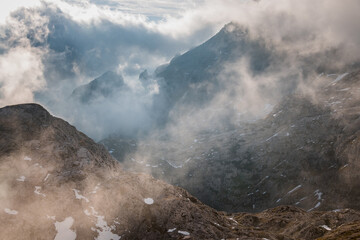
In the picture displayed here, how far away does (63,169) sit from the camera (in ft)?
450

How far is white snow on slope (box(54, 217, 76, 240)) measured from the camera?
110594 millimetres

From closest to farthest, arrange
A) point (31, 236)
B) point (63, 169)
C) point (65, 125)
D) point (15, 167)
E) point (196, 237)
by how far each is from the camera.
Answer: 1. point (31, 236)
2. point (196, 237)
3. point (15, 167)
4. point (63, 169)
5. point (65, 125)

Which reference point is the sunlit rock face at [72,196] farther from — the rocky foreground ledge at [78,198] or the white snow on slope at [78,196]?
the rocky foreground ledge at [78,198]

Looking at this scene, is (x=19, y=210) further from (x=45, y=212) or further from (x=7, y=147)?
(x=7, y=147)

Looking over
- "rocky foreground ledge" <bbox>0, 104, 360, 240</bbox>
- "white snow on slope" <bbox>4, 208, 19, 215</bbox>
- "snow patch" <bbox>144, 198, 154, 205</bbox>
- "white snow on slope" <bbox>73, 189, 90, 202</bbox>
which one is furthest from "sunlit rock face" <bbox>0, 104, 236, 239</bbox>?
"snow patch" <bbox>144, 198, 154, 205</bbox>

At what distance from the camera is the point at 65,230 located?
113 meters

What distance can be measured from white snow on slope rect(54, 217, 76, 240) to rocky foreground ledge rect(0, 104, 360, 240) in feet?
1.12

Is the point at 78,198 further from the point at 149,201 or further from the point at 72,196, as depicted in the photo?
the point at 149,201

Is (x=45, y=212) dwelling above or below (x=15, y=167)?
below

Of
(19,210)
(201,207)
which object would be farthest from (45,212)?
(201,207)

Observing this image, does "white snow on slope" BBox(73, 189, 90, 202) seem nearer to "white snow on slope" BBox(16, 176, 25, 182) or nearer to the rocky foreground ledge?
the rocky foreground ledge

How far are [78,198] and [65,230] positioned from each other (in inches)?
620

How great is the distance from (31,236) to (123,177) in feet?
162

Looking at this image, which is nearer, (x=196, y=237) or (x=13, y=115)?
(x=196, y=237)
